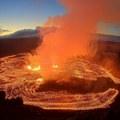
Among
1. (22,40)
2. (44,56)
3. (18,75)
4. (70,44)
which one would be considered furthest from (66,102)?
(22,40)

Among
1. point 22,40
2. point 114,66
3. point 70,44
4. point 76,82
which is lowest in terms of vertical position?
point 76,82

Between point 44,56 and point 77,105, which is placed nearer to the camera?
point 77,105

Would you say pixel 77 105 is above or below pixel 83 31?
below

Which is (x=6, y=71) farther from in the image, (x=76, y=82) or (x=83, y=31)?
(x=83, y=31)

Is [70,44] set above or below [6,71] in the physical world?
above

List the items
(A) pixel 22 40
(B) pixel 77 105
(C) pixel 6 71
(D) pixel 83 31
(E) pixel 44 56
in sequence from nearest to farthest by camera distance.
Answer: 1. (B) pixel 77 105
2. (C) pixel 6 71
3. (E) pixel 44 56
4. (D) pixel 83 31
5. (A) pixel 22 40

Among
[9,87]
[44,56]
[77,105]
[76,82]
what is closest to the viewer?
[77,105]

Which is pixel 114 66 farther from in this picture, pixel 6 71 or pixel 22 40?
pixel 22 40

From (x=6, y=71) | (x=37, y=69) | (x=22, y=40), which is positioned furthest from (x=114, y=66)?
(x=22, y=40)

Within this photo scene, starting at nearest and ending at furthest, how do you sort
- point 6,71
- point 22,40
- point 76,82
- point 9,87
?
point 9,87
point 76,82
point 6,71
point 22,40
